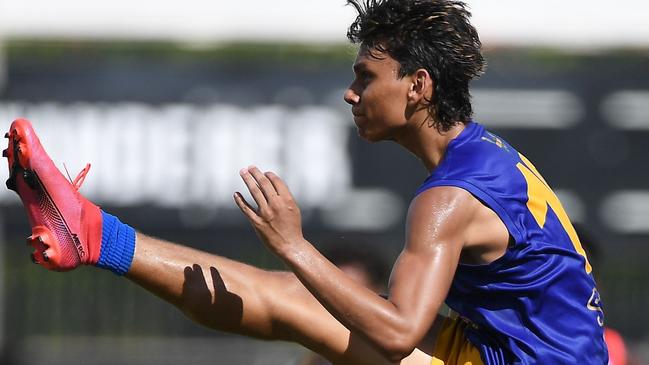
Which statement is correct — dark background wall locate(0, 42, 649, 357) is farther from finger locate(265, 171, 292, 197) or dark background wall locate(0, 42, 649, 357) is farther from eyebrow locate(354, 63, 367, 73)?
finger locate(265, 171, 292, 197)

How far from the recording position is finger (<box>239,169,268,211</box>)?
4.11m

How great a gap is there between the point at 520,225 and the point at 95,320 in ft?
20.3

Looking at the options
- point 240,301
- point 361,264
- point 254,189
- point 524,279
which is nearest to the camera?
point 254,189

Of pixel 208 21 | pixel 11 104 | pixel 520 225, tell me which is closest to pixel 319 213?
pixel 11 104

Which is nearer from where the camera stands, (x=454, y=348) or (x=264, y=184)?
(x=264, y=184)

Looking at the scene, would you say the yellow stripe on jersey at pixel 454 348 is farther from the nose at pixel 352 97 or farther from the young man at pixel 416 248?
the nose at pixel 352 97

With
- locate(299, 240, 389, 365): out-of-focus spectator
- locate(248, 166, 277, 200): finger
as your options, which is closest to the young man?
locate(248, 166, 277, 200): finger

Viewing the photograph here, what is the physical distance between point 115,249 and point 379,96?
1.14 m

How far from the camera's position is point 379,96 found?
438 centimetres

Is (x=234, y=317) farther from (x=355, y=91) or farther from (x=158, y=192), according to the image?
(x=158, y=192)

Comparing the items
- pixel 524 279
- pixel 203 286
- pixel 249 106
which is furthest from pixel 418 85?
pixel 249 106

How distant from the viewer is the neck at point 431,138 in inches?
175

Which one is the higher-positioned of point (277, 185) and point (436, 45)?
point (436, 45)

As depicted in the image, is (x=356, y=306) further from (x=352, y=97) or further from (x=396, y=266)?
(x=352, y=97)
